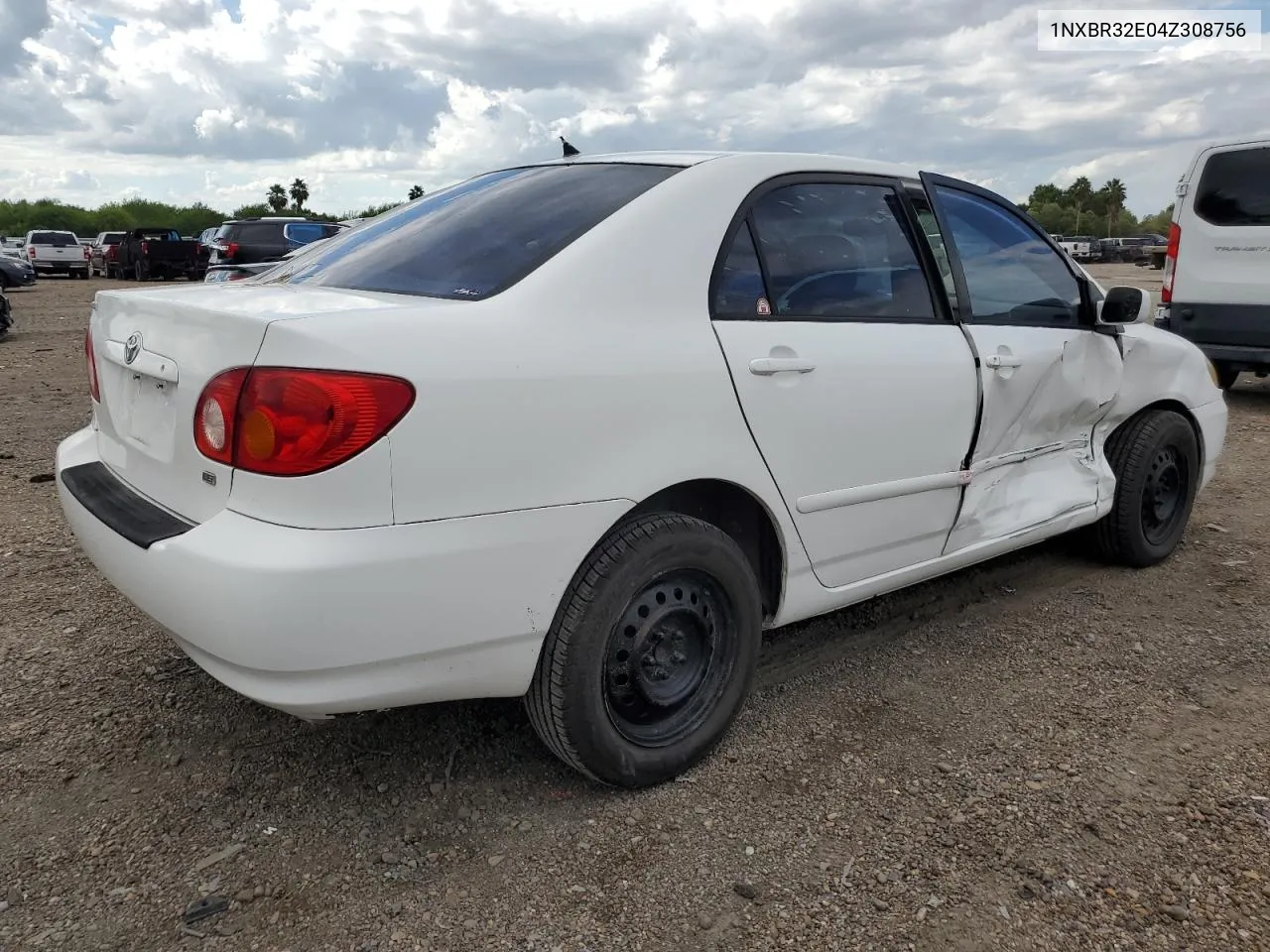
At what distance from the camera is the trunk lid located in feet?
6.66

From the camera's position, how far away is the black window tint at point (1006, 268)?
3287 millimetres

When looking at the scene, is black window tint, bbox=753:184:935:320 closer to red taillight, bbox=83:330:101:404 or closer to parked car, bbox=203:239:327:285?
parked car, bbox=203:239:327:285

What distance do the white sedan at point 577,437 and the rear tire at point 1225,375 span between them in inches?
250

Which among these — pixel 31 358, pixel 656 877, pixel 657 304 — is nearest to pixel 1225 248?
pixel 657 304

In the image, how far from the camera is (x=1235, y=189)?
7887 mm

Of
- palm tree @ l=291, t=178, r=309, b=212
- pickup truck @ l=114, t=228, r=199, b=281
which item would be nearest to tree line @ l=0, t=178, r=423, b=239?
palm tree @ l=291, t=178, r=309, b=212

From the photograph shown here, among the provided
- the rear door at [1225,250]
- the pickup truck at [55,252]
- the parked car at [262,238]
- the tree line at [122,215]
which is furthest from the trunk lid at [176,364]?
the tree line at [122,215]

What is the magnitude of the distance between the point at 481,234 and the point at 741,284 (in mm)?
690

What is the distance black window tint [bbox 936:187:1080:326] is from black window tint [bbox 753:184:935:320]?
11.0 inches

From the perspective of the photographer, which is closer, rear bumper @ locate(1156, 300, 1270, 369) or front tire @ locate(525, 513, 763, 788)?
front tire @ locate(525, 513, 763, 788)

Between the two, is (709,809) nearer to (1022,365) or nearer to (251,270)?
(1022,365)

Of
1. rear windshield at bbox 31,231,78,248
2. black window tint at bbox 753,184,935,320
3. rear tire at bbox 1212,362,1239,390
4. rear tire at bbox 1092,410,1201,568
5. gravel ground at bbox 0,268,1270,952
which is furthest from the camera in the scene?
rear windshield at bbox 31,231,78,248

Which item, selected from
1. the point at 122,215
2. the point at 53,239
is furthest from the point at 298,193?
the point at 53,239

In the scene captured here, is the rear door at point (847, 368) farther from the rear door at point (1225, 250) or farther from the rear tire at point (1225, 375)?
the rear tire at point (1225, 375)
